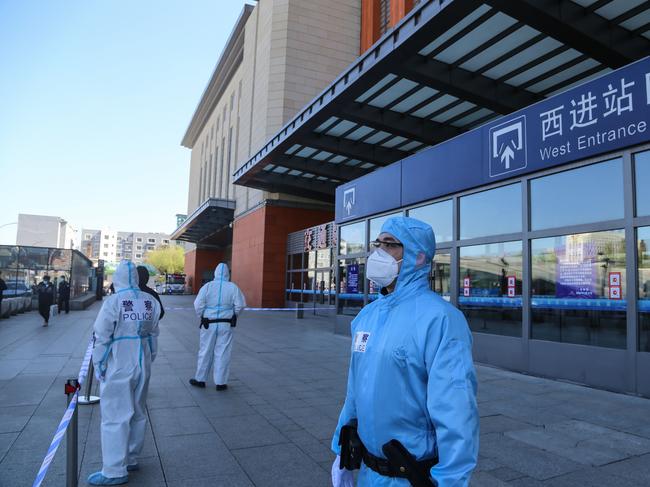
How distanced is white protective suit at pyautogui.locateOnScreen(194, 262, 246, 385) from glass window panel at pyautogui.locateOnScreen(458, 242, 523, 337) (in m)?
4.78

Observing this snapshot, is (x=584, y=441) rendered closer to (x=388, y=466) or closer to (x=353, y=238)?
(x=388, y=466)

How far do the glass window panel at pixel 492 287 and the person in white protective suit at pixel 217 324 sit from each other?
4801 mm

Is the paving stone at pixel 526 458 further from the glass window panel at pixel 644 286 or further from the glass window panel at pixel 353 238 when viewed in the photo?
the glass window panel at pixel 353 238

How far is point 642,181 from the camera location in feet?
21.8

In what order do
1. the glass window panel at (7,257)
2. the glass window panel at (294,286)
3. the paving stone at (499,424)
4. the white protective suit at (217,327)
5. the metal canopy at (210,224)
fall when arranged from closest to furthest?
the paving stone at (499,424) < the white protective suit at (217,327) < the glass window panel at (7,257) < the glass window panel at (294,286) < the metal canopy at (210,224)

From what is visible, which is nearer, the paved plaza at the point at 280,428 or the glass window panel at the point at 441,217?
the paved plaza at the point at 280,428

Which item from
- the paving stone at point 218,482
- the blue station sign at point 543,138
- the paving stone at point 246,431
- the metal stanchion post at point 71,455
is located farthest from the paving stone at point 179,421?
the blue station sign at point 543,138

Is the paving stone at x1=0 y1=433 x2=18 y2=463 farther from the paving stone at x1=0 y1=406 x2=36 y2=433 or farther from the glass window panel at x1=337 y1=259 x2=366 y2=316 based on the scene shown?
the glass window panel at x1=337 y1=259 x2=366 y2=316

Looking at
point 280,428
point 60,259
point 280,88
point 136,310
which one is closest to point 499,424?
point 280,428

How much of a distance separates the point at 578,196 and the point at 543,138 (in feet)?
3.74

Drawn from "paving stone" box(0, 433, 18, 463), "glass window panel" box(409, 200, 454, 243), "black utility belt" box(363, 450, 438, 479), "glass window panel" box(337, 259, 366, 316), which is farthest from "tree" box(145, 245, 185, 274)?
"black utility belt" box(363, 450, 438, 479)

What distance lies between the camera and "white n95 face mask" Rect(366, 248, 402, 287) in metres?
2.12

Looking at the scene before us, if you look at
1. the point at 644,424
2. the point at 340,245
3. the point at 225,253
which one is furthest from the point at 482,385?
the point at 225,253

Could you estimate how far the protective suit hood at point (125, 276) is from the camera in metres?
4.29
